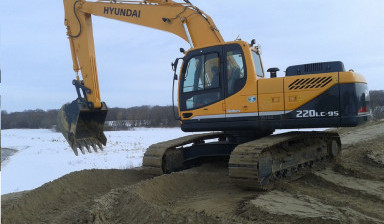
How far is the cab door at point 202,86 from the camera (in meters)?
6.29

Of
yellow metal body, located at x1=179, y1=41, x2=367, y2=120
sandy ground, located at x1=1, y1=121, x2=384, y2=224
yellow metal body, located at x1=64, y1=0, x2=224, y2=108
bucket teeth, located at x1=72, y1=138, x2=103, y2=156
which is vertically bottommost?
sandy ground, located at x1=1, y1=121, x2=384, y2=224

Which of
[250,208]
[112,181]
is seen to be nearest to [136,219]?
[250,208]

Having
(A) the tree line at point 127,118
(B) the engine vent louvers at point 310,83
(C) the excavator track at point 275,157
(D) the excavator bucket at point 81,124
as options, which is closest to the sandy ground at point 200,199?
(C) the excavator track at point 275,157

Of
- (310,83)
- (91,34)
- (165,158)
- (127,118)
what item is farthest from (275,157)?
(127,118)

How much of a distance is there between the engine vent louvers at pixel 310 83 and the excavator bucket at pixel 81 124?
451 centimetres

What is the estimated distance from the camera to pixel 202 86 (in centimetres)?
647

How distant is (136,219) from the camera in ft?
14.4

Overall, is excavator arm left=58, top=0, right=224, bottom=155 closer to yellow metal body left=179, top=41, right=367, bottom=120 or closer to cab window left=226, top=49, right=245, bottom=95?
cab window left=226, top=49, right=245, bottom=95

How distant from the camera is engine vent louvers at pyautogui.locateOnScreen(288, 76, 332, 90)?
18.7 feet

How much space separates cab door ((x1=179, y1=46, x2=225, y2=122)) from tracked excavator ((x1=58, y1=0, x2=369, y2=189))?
19mm

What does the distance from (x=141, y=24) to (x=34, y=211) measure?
461 centimetres

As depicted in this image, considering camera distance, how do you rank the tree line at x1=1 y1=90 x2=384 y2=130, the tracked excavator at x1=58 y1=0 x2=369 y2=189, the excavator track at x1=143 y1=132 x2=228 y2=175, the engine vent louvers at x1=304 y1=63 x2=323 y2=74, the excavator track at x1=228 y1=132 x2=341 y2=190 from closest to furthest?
the excavator track at x1=228 y1=132 x2=341 y2=190 < the tracked excavator at x1=58 y1=0 x2=369 y2=189 < the engine vent louvers at x1=304 y1=63 x2=323 y2=74 < the excavator track at x1=143 y1=132 x2=228 y2=175 < the tree line at x1=1 y1=90 x2=384 y2=130

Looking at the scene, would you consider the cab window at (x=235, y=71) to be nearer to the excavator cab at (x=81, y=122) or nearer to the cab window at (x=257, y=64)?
the cab window at (x=257, y=64)

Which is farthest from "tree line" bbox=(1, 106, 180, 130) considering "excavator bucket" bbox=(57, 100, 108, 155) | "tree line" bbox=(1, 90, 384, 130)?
"excavator bucket" bbox=(57, 100, 108, 155)
